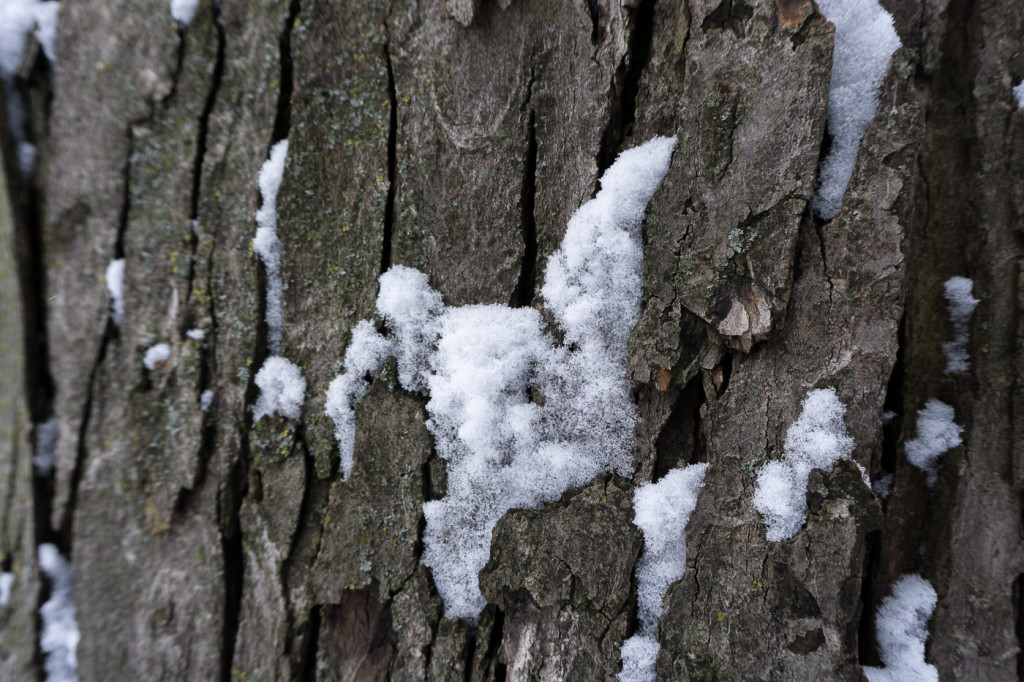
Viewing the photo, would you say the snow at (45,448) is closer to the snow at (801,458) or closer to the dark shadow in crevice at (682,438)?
the dark shadow in crevice at (682,438)

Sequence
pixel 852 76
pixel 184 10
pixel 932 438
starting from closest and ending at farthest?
pixel 852 76, pixel 932 438, pixel 184 10

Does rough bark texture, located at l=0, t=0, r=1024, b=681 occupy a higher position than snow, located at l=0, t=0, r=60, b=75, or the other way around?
snow, located at l=0, t=0, r=60, b=75

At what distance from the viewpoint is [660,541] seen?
1299mm

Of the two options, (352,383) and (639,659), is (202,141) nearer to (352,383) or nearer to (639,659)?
(352,383)

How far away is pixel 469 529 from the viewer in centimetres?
139

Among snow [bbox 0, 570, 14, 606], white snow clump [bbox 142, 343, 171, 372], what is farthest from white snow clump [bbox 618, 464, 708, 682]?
snow [bbox 0, 570, 14, 606]

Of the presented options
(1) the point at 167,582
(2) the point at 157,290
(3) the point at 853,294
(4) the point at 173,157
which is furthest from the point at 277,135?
(3) the point at 853,294

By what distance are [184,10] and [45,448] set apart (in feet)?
4.75

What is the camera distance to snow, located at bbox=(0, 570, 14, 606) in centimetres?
147

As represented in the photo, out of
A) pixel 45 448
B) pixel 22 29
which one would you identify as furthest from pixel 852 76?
pixel 45 448

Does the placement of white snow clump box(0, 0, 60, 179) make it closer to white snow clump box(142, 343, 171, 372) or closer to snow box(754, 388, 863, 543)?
white snow clump box(142, 343, 171, 372)

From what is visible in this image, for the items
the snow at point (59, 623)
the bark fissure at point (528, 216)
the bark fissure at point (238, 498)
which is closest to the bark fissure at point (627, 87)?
the bark fissure at point (528, 216)

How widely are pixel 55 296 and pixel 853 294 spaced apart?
2376 mm

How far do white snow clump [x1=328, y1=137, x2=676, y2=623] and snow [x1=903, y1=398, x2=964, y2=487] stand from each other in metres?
0.78
